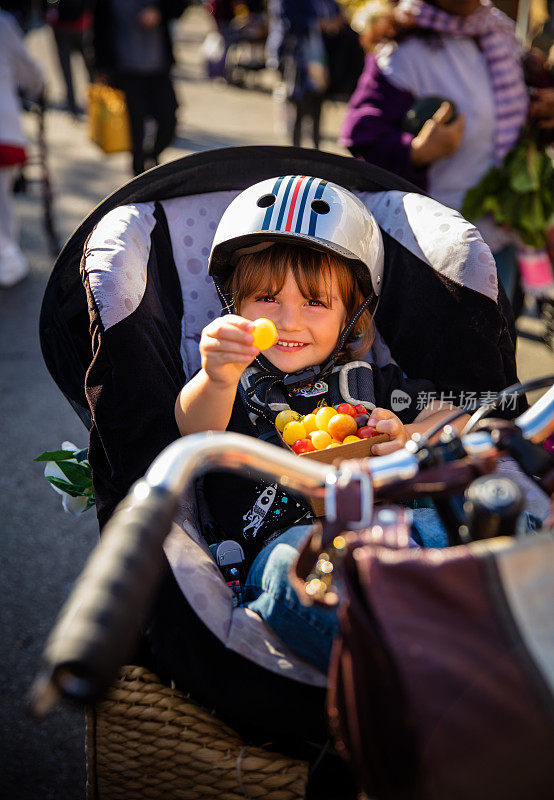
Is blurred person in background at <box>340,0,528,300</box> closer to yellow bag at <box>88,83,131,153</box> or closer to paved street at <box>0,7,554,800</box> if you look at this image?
paved street at <box>0,7,554,800</box>

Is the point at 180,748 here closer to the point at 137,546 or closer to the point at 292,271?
the point at 137,546

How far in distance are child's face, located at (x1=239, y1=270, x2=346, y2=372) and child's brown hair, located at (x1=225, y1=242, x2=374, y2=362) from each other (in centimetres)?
2

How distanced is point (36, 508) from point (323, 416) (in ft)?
6.29

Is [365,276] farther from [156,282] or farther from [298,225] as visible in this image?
[156,282]

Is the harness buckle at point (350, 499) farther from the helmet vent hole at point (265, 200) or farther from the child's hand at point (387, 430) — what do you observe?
the helmet vent hole at point (265, 200)

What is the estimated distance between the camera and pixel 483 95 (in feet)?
11.3

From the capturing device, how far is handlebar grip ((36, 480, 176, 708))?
90 cm

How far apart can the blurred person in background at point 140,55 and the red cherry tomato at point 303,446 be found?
5.12 meters

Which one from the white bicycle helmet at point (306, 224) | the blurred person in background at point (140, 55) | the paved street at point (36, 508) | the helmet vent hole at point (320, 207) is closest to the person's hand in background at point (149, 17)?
the blurred person in background at point (140, 55)

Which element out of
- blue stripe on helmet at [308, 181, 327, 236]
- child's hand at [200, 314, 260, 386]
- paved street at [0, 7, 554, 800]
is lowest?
paved street at [0, 7, 554, 800]

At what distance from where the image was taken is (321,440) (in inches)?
77.9

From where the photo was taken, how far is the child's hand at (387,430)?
5.97 ft

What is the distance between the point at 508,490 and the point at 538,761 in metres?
0.38

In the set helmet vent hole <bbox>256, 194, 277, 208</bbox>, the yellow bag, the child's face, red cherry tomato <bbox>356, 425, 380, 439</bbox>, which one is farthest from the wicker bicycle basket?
the yellow bag
